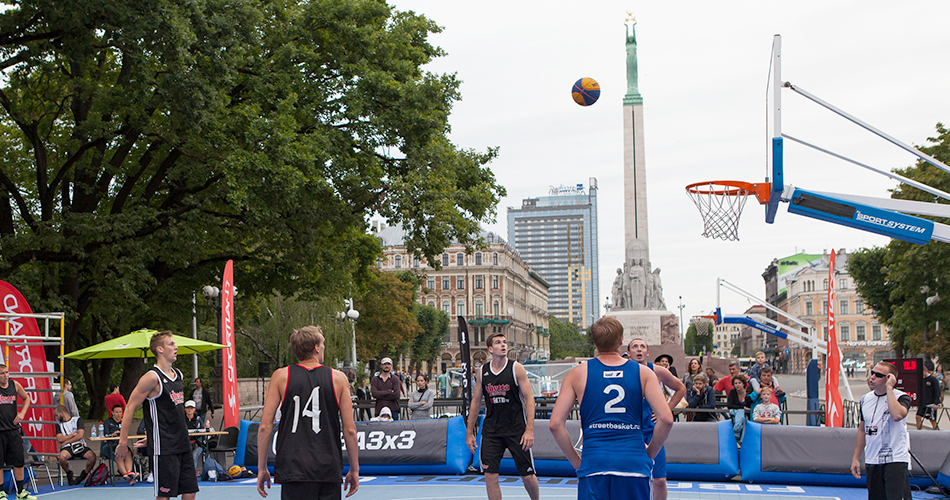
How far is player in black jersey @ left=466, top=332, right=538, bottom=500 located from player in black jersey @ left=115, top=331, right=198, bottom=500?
8.85ft

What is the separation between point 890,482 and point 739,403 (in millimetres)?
6346

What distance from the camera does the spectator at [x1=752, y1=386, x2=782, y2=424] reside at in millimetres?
13625

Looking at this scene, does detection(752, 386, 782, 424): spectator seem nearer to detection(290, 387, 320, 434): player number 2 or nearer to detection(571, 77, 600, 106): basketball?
detection(290, 387, 320, 434): player number 2

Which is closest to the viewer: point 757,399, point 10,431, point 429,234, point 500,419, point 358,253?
point 500,419

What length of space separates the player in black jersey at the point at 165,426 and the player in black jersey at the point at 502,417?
2.70 metres

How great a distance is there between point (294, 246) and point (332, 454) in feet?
50.2

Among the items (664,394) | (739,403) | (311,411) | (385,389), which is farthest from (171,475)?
(739,403)

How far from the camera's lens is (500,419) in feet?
28.8

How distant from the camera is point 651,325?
40375mm

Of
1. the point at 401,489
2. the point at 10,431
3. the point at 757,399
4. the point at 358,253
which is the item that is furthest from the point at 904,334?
the point at 10,431

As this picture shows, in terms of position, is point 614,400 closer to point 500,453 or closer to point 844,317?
point 500,453

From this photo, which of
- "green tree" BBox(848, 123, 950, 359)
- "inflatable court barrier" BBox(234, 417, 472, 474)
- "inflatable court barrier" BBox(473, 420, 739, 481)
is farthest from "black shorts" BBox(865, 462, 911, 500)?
"green tree" BBox(848, 123, 950, 359)

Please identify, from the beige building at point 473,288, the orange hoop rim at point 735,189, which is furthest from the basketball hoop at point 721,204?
the beige building at point 473,288

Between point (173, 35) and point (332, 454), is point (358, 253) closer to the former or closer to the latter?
point (173, 35)
